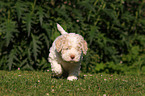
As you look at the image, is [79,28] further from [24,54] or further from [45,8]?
[24,54]

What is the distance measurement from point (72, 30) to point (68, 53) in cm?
232

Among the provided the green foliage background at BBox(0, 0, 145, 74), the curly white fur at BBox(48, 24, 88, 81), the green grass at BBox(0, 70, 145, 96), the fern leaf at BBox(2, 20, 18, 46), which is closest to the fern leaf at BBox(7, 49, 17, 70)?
the green foliage background at BBox(0, 0, 145, 74)

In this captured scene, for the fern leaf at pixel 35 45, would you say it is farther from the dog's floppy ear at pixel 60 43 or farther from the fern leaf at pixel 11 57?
the dog's floppy ear at pixel 60 43

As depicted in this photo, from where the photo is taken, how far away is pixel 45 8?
6.64 m

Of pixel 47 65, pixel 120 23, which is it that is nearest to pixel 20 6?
pixel 47 65

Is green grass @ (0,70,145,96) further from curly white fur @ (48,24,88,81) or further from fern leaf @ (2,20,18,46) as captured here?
fern leaf @ (2,20,18,46)

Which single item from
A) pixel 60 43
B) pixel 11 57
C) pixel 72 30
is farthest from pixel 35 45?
pixel 60 43

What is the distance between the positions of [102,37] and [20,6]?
2307 millimetres

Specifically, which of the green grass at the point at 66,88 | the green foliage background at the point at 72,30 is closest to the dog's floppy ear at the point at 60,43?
the green grass at the point at 66,88

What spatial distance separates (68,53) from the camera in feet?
14.0

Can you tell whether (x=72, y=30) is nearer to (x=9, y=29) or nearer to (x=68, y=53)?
(x=9, y=29)

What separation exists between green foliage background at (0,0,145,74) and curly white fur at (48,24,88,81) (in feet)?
4.86

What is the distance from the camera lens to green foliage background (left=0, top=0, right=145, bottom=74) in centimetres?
632

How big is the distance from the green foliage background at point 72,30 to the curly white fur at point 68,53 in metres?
1.48
